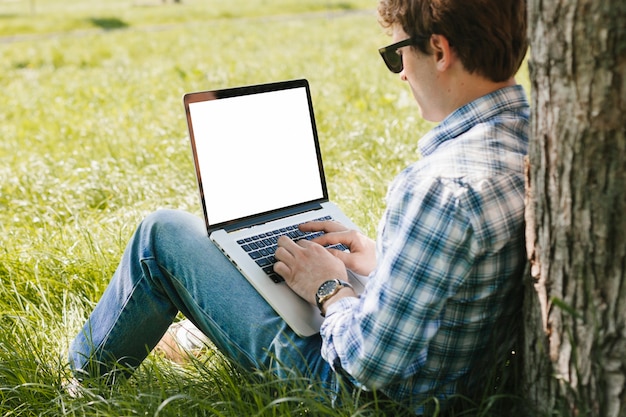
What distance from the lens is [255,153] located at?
2734mm

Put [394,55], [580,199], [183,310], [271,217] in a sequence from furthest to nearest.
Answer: [271,217]
[183,310]
[394,55]
[580,199]

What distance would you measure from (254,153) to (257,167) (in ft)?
0.16

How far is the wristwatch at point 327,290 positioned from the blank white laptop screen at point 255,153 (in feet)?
1.74

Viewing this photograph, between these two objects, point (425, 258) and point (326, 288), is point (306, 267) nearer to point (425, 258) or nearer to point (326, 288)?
point (326, 288)

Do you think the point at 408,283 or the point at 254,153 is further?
the point at 254,153

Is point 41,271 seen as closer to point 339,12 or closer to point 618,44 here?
point 618,44

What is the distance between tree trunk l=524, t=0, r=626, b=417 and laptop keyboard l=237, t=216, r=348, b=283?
82 centimetres

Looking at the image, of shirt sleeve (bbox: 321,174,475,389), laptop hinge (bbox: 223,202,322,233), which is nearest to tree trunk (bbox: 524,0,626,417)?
shirt sleeve (bbox: 321,174,475,389)

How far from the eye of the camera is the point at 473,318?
1872 mm

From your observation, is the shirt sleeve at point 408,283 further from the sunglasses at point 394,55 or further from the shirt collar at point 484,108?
the sunglasses at point 394,55

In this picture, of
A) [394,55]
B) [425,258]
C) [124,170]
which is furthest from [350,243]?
[124,170]

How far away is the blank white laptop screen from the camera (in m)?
2.60

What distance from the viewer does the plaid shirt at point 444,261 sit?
1.72m

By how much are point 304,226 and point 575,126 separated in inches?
44.6
